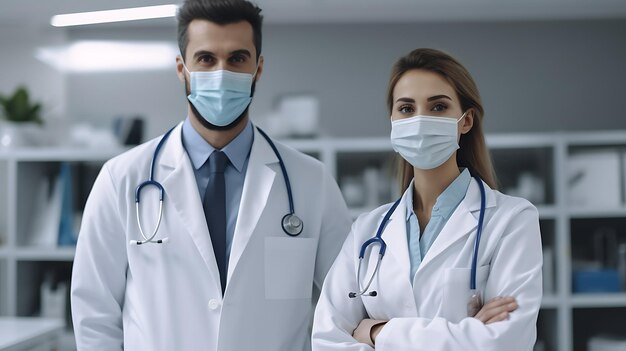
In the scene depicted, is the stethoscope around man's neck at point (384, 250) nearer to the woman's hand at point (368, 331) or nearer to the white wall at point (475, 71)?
the woman's hand at point (368, 331)

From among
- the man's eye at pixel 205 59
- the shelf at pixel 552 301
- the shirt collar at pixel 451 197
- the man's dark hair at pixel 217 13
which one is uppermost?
the man's dark hair at pixel 217 13

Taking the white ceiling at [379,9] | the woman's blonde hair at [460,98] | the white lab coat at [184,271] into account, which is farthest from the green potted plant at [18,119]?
the woman's blonde hair at [460,98]

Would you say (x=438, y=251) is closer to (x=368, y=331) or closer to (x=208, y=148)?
(x=368, y=331)

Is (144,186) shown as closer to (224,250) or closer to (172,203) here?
(172,203)

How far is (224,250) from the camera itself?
5.15ft

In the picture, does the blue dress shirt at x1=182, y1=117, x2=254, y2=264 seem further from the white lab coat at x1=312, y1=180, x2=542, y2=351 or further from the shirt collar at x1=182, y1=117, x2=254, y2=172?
the white lab coat at x1=312, y1=180, x2=542, y2=351

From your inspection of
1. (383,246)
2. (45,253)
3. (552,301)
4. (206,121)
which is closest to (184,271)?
(206,121)

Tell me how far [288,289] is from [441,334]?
442 millimetres

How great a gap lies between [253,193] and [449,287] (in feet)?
1.77

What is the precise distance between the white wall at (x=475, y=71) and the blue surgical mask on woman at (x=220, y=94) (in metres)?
1.73

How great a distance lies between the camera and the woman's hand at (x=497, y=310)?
1.26 m

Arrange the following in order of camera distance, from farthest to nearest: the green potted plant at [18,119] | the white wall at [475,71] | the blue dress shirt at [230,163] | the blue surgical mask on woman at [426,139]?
the white wall at [475,71] < the green potted plant at [18,119] < the blue dress shirt at [230,163] < the blue surgical mask on woman at [426,139]

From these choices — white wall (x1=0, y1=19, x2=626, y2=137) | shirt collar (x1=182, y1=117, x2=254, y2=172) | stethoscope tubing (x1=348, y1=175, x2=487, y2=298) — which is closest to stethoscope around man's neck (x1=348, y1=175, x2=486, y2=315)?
stethoscope tubing (x1=348, y1=175, x2=487, y2=298)

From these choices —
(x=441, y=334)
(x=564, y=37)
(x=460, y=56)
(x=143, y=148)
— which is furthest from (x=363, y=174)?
(x=441, y=334)
